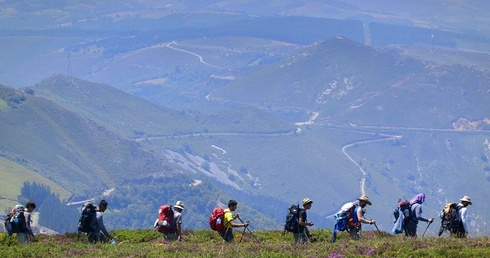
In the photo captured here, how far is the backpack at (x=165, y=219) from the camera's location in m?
52.7

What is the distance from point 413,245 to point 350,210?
13.9 ft

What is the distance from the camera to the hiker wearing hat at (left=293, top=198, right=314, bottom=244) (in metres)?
51.0

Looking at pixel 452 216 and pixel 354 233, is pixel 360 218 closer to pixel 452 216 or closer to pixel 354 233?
pixel 354 233

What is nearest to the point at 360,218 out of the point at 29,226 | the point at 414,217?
the point at 414,217

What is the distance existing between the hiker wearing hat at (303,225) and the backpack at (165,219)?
529cm

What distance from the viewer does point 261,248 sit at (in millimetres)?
49469

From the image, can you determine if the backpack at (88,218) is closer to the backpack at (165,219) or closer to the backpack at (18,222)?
the backpack at (18,222)

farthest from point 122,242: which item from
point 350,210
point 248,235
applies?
point 350,210

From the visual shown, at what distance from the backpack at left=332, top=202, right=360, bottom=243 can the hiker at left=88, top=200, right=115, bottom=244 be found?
9511mm

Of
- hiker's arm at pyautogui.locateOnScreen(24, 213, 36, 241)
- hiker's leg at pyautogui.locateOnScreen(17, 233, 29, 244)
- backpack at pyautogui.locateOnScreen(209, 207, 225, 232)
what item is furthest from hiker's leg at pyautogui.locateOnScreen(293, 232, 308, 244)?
hiker's leg at pyautogui.locateOnScreen(17, 233, 29, 244)

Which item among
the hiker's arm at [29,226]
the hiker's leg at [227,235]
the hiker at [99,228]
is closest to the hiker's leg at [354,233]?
the hiker's leg at [227,235]

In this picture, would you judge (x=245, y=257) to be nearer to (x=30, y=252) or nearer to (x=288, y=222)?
(x=288, y=222)

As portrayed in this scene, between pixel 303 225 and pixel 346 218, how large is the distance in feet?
7.55

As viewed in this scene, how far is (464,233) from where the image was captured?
53562 millimetres
